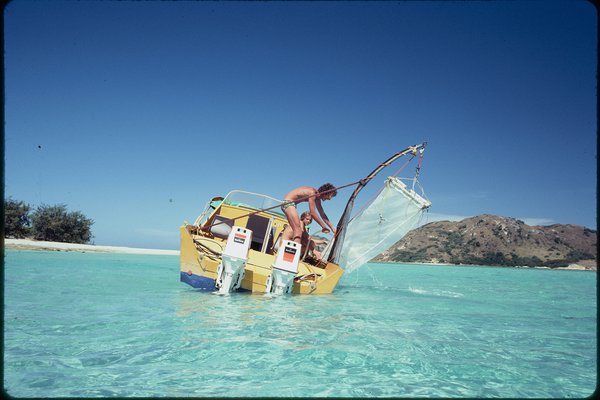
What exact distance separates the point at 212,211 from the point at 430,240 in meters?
105

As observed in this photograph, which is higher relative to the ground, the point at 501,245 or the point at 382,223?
the point at 382,223

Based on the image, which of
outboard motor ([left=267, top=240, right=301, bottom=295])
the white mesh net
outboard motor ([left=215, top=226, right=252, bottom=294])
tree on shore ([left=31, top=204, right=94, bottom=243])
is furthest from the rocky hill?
outboard motor ([left=215, top=226, right=252, bottom=294])

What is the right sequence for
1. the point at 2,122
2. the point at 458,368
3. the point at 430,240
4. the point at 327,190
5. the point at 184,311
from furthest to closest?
the point at 430,240 → the point at 327,190 → the point at 184,311 → the point at 458,368 → the point at 2,122

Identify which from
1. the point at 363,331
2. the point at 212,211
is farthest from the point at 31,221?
the point at 363,331

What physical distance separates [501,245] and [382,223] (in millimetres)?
101846

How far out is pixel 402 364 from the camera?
471 centimetres

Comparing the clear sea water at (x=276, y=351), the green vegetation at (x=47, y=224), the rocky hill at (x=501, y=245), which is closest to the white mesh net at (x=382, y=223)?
the clear sea water at (x=276, y=351)

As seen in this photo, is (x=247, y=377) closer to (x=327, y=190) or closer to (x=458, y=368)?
(x=458, y=368)

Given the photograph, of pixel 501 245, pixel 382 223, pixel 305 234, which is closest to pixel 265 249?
pixel 305 234

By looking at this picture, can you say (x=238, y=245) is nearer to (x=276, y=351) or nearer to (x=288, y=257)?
(x=288, y=257)

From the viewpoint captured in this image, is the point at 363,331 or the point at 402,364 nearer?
the point at 402,364

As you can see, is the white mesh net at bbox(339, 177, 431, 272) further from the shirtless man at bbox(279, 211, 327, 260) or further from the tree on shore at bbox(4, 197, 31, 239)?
the tree on shore at bbox(4, 197, 31, 239)

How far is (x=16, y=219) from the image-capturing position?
43.1m

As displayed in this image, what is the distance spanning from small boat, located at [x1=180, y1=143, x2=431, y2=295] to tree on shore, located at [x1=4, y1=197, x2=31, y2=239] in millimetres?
42573
